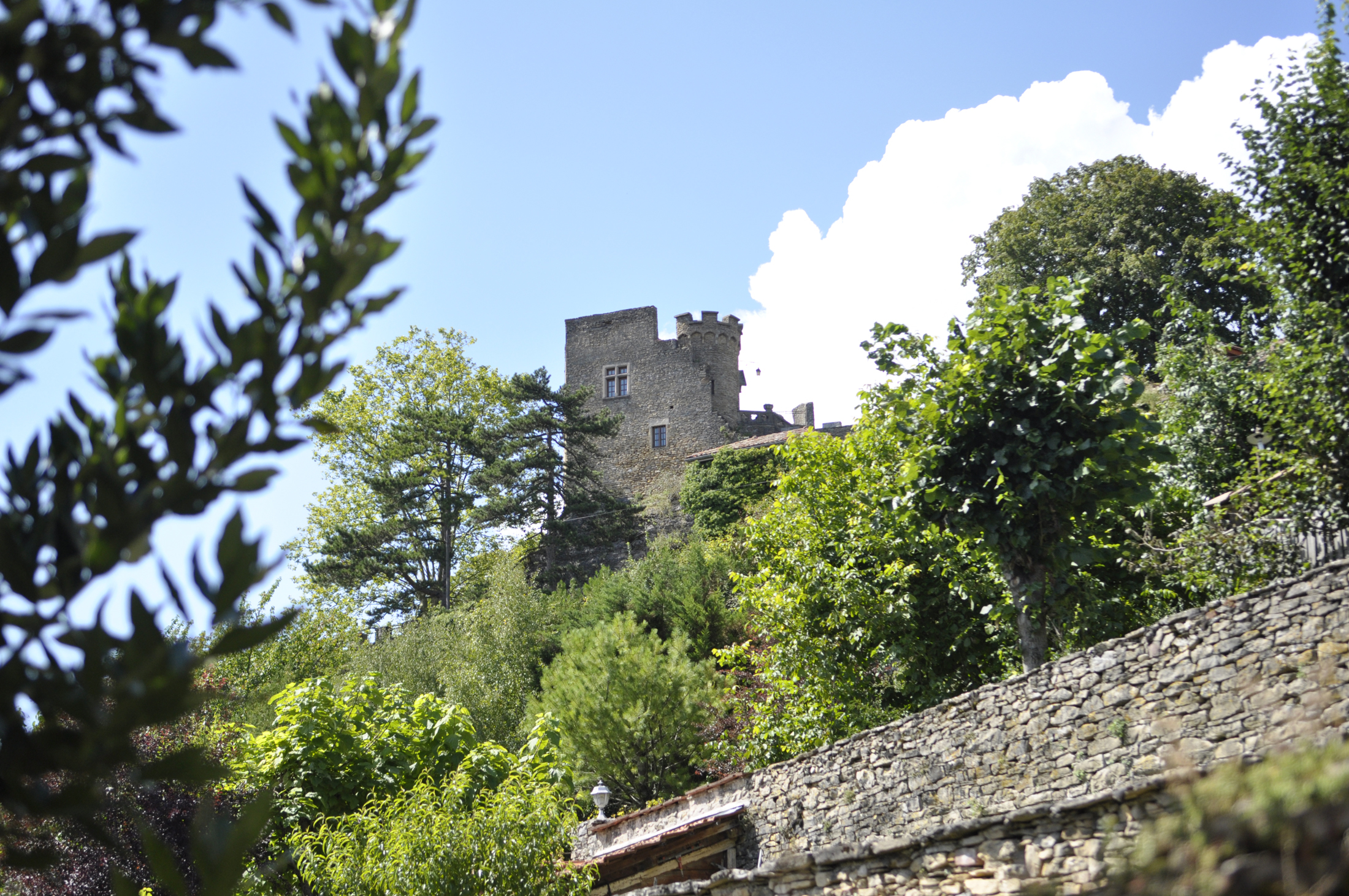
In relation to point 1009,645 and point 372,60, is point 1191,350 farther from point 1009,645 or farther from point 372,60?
point 372,60

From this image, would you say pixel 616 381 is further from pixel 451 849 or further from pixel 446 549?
pixel 451 849

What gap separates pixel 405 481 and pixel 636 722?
1771 centimetres

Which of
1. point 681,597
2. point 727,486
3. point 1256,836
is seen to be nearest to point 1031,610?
point 1256,836

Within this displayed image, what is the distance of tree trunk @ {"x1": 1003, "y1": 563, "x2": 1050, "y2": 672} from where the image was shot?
406 inches

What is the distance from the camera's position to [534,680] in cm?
2227

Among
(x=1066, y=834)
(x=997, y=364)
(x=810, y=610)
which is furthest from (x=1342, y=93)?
(x=810, y=610)

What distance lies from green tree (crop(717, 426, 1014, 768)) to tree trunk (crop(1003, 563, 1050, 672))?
2.55 metres

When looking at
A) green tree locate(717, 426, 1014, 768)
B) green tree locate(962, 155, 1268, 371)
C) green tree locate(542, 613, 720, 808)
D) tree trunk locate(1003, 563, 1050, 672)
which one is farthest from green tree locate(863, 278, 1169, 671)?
green tree locate(962, 155, 1268, 371)

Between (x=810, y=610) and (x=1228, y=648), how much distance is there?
7.65 meters

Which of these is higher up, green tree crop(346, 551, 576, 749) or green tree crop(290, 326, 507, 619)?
green tree crop(290, 326, 507, 619)

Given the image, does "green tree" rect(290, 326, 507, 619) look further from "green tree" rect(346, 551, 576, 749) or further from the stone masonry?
the stone masonry

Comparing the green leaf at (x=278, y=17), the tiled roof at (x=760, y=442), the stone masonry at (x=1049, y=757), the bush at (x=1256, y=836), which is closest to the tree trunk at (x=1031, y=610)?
the stone masonry at (x=1049, y=757)

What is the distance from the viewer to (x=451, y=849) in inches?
282

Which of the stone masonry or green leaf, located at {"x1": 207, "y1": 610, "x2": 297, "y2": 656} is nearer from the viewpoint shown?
green leaf, located at {"x1": 207, "y1": 610, "x2": 297, "y2": 656}
